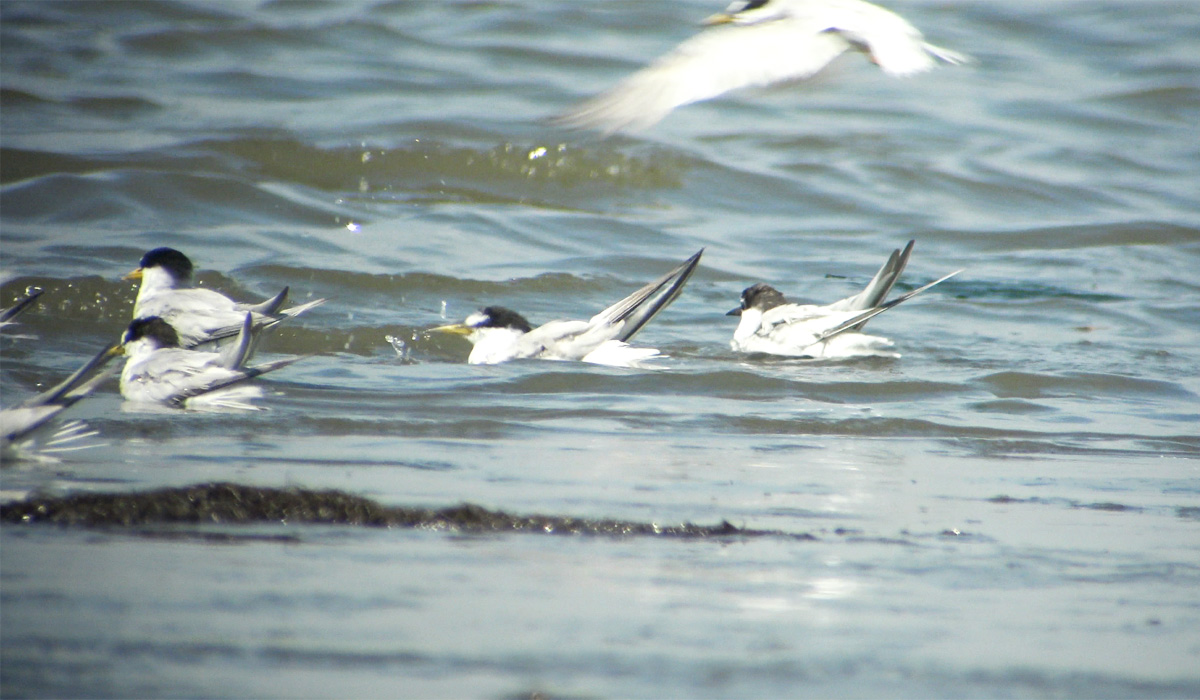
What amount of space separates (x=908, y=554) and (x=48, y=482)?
7.26 feet

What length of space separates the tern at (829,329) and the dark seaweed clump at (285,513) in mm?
4347

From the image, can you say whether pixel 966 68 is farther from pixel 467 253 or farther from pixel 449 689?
A: pixel 449 689

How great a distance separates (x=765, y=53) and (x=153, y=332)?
9.96ft

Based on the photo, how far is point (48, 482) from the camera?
3.33 m

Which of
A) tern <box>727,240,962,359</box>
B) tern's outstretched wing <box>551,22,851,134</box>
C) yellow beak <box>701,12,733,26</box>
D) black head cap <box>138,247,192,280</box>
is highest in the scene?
yellow beak <box>701,12,733,26</box>

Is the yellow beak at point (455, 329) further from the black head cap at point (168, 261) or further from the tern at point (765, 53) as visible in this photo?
the tern at point (765, 53)

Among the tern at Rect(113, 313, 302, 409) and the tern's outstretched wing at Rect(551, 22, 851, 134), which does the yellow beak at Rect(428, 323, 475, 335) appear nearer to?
the tern at Rect(113, 313, 302, 409)

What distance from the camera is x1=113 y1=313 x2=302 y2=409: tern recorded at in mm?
5059

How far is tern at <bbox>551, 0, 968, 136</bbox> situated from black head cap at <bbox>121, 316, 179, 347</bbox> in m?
2.42

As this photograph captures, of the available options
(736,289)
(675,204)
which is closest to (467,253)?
(736,289)

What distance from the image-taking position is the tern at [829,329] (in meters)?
7.35

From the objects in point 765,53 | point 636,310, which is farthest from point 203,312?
A: point 765,53

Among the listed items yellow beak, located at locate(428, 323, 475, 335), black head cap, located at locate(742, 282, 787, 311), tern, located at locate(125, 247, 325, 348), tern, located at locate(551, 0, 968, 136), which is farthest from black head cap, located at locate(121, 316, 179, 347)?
black head cap, located at locate(742, 282, 787, 311)

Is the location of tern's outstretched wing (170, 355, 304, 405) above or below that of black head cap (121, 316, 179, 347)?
below
